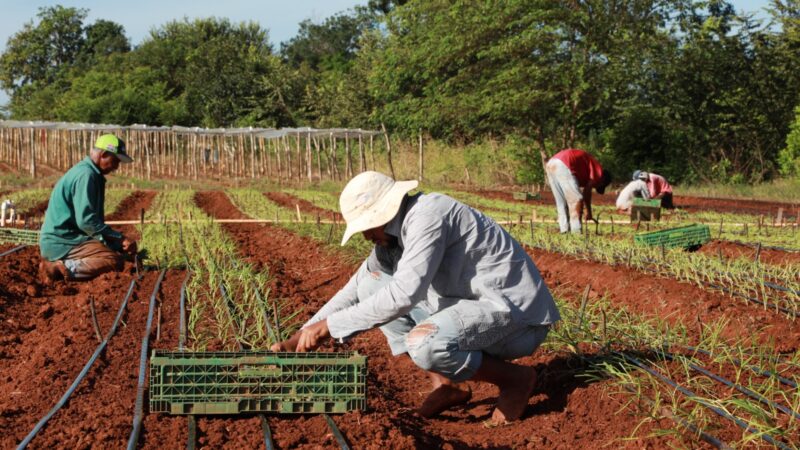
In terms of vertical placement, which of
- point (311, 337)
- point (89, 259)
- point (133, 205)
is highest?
point (311, 337)

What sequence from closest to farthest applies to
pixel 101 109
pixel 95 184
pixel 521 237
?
pixel 95 184 < pixel 521 237 < pixel 101 109

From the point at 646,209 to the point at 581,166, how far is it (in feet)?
6.54

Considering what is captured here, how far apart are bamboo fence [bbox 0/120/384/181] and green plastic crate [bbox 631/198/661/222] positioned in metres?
13.9

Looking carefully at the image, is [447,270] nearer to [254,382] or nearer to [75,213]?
[254,382]

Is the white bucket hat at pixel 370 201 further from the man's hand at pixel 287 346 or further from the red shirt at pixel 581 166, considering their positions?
the red shirt at pixel 581 166

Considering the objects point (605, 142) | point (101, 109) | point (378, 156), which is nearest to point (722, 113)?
point (605, 142)

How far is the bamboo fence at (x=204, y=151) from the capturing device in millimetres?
26578

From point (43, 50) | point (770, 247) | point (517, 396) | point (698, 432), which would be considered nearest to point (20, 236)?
point (517, 396)

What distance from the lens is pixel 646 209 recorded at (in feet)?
37.2

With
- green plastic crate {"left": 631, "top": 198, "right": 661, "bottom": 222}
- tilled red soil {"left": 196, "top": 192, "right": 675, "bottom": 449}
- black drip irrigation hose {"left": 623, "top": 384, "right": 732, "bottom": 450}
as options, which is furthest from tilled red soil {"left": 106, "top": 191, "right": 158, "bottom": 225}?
black drip irrigation hose {"left": 623, "top": 384, "right": 732, "bottom": 450}

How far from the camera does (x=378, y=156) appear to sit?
101ft

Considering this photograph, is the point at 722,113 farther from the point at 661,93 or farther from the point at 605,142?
the point at 605,142

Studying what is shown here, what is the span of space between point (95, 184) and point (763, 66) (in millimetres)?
21461

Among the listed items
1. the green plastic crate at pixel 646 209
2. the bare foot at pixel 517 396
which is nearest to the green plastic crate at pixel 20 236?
the bare foot at pixel 517 396
